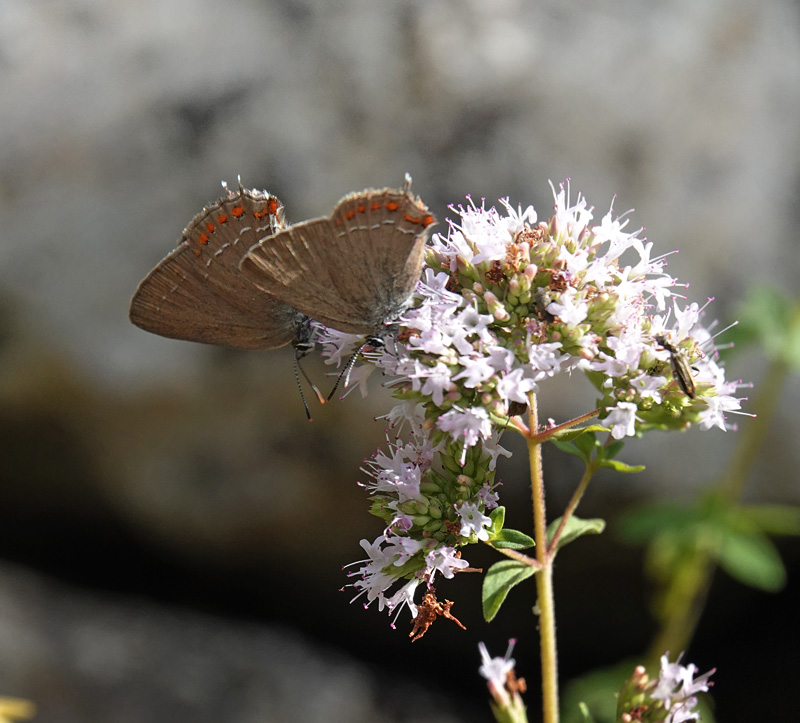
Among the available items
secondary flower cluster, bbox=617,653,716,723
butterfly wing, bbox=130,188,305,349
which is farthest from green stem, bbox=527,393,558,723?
butterfly wing, bbox=130,188,305,349

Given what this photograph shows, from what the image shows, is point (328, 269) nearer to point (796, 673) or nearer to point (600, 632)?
point (600, 632)

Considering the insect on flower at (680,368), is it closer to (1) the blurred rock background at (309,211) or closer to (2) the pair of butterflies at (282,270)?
(2) the pair of butterflies at (282,270)

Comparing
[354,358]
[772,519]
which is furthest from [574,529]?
[772,519]

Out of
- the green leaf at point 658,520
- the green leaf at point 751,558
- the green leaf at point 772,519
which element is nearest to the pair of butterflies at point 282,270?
the green leaf at point 658,520

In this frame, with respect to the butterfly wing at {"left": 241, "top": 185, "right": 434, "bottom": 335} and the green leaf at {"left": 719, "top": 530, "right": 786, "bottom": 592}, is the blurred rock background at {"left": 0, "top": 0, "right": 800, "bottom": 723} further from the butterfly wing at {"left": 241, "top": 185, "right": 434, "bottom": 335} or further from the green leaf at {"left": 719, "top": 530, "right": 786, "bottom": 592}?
the butterfly wing at {"left": 241, "top": 185, "right": 434, "bottom": 335}

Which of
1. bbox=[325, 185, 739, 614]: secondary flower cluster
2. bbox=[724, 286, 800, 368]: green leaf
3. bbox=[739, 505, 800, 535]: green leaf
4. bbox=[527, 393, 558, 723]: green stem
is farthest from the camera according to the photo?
bbox=[739, 505, 800, 535]: green leaf
